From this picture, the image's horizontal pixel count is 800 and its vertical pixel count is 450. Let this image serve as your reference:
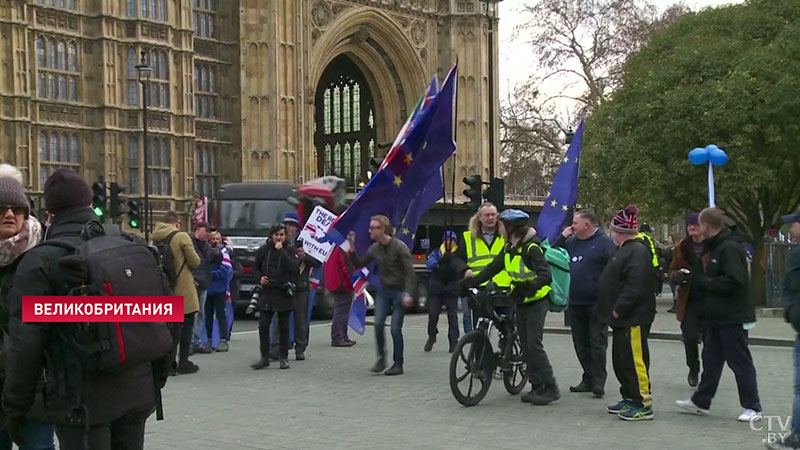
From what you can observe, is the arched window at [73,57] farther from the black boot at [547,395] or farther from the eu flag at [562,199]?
the black boot at [547,395]

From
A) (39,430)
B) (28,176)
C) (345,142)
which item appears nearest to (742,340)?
(39,430)

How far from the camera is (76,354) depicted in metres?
4.39

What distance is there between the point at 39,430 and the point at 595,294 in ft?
21.3

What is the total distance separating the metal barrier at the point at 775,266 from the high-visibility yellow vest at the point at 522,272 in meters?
12.7

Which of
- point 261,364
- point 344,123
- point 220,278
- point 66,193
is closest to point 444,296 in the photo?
point 220,278

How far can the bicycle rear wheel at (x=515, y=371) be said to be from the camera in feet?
34.3

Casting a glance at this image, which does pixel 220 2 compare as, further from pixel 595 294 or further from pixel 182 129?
pixel 595 294

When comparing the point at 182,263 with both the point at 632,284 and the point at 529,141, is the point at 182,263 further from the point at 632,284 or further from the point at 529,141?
the point at 529,141

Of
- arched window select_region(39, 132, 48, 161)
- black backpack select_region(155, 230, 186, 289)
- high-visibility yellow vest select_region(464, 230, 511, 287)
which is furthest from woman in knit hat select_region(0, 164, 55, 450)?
arched window select_region(39, 132, 48, 161)

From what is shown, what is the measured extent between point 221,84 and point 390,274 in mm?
30353

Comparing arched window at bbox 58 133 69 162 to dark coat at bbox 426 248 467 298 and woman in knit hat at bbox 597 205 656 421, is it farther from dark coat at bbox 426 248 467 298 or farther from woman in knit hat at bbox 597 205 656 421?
woman in knit hat at bbox 597 205 656 421

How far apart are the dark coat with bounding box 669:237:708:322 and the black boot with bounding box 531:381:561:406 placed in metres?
1.28

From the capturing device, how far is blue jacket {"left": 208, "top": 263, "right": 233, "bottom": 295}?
49.0ft

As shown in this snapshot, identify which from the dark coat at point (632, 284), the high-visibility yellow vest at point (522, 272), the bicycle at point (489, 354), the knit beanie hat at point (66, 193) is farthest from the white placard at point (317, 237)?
the knit beanie hat at point (66, 193)
